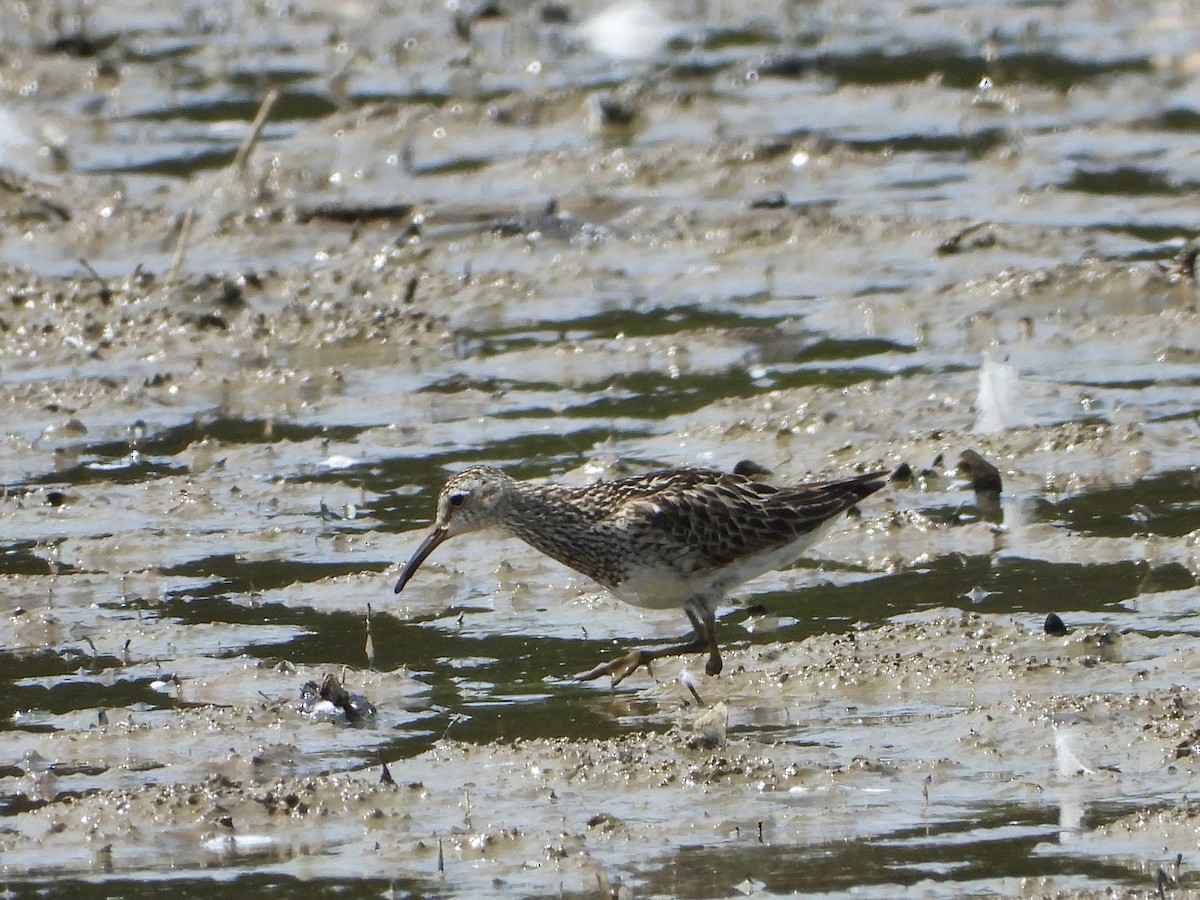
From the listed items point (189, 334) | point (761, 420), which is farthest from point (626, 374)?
point (189, 334)

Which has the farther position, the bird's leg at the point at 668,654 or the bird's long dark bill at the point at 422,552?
the bird's long dark bill at the point at 422,552

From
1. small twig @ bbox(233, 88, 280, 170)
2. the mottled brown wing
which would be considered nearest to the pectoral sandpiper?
the mottled brown wing

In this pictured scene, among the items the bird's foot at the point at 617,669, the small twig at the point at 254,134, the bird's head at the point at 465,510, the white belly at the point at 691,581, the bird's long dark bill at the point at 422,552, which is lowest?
the bird's foot at the point at 617,669

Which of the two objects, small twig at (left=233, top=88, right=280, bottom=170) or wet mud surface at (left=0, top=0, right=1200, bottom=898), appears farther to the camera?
small twig at (left=233, top=88, right=280, bottom=170)

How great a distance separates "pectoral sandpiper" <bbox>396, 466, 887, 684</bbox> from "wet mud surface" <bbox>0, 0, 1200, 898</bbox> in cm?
27

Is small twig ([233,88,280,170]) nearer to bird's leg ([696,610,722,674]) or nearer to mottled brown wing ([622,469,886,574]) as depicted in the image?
mottled brown wing ([622,469,886,574])

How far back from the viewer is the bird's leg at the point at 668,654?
775 cm

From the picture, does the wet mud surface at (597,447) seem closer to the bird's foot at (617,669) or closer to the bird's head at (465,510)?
the bird's foot at (617,669)

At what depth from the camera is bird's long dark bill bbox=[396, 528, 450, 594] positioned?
844 cm

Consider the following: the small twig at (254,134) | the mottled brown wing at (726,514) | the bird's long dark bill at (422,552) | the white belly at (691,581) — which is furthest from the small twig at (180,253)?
the white belly at (691,581)

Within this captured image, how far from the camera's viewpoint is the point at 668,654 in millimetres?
7969

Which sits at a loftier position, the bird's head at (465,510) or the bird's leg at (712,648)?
the bird's head at (465,510)

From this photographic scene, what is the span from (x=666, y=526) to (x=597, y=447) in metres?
2.32

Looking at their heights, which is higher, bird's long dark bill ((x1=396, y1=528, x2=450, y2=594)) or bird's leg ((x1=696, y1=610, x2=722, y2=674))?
bird's long dark bill ((x1=396, y1=528, x2=450, y2=594))
